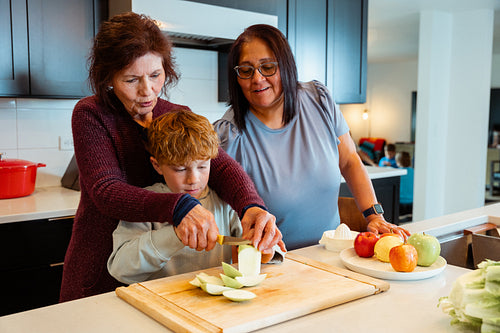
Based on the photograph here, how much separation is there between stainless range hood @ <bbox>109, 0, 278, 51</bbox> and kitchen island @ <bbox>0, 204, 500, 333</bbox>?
5.44ft

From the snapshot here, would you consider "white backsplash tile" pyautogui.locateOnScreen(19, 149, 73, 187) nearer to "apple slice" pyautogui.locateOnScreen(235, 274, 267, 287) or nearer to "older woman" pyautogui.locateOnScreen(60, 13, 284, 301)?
"older woman" pyautogui.locateOnScreen(60, 13, 284, 301)

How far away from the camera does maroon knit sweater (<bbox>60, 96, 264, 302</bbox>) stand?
119 centimetres

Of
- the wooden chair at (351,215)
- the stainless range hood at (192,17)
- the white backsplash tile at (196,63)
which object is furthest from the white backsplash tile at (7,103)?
the wooden chair at (351,215)

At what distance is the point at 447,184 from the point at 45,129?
4.50m

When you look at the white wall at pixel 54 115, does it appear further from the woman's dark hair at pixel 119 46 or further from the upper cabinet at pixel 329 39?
the woman's dark hair at pixel 119 46

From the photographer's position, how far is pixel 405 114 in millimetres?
10555

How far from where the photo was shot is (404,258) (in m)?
1.18

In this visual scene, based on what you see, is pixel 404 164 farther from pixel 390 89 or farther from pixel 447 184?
pixel 390 89

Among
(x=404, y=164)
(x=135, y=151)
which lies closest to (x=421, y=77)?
(x=404, y=164)

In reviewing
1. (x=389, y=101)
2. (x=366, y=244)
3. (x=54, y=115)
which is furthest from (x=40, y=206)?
(x=389, y=101)

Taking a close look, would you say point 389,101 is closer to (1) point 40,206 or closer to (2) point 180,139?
(1) point 40,206

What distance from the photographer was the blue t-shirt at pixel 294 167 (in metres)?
1.64

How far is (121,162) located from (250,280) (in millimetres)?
497

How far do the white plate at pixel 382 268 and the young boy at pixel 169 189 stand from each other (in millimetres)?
Answer: 374
